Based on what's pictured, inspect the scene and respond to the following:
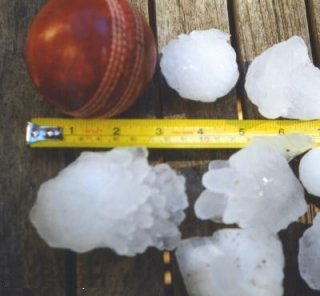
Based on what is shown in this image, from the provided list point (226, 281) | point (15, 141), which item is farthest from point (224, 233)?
point (15, 141)

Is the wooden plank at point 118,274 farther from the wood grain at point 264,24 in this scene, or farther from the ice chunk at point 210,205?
the wood grain at point 264,24

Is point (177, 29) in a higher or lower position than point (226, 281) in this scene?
higher

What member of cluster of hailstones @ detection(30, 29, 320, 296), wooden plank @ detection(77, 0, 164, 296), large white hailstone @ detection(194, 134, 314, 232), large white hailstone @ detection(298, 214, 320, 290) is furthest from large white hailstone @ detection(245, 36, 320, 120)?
wooden plank @ detection(77, 0, 164, 296)

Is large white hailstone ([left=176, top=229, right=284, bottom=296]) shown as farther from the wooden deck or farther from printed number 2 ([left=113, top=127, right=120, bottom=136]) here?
printed number 2 ([left=113, top=127, right=120, bottom=136])

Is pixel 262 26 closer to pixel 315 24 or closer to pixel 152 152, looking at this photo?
pixel 315 24

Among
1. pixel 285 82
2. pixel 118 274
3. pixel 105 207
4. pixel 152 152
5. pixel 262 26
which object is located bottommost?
pixel 118 274

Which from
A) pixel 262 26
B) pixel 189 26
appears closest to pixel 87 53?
pixel 189 26

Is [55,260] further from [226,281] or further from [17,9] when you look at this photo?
[17,9]
